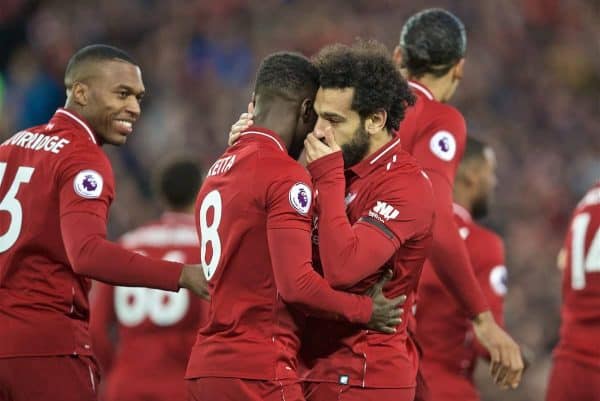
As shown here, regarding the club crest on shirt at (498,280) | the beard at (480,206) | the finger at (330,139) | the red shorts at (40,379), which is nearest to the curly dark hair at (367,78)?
the finger at (330,139)

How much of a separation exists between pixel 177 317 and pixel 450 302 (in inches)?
61.6

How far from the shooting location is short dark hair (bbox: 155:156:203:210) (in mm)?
7164

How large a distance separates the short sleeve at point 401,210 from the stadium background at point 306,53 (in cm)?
745

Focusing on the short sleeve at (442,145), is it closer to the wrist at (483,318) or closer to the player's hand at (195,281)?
the wrist at (483,318)

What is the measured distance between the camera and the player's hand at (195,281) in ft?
15.6

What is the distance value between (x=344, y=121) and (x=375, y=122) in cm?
14

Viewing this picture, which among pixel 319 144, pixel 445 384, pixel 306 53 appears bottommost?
pixel 445 384

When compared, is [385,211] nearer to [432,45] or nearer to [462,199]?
[432,45]

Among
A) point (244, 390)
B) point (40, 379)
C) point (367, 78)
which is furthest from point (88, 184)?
point (367, 78)

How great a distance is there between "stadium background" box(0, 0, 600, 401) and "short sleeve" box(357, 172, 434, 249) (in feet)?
24.4

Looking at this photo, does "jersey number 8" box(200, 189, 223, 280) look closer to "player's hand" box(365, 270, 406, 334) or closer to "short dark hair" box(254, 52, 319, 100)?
"short dark hair" box(254, 52, 319, 100)

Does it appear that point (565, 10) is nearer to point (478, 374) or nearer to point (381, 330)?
point (478, 374)

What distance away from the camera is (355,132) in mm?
4711

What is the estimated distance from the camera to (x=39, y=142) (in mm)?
5023
